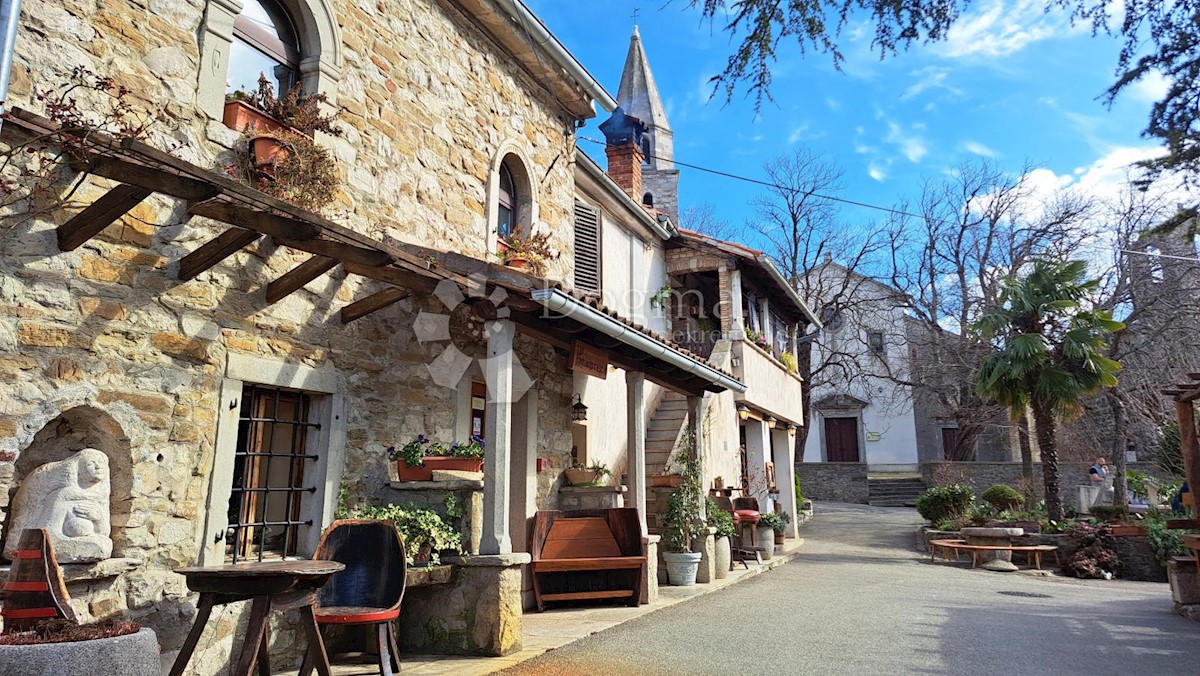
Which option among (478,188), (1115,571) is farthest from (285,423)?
(1115,571)

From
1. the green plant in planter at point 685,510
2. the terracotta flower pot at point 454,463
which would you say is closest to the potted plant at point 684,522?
the green plant in planter at point 685,510

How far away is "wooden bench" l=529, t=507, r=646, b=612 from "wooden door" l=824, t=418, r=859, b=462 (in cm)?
2437

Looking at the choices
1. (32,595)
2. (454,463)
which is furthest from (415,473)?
(32,595)

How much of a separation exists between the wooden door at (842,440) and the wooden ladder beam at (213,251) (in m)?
28.8

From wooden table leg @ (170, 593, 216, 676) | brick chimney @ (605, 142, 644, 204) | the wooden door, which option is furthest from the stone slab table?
the wooden door

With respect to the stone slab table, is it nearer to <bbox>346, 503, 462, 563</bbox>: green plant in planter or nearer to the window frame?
<bbox>346, 503, 462, 563</bbox>: green plant in planter

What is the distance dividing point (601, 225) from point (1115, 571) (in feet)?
32.3

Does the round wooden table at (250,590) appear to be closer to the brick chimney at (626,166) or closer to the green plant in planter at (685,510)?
the green plant in planter at (685,510)

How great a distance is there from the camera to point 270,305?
504 cm

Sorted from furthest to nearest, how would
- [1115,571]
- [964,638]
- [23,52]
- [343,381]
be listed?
[1115,571], [964,638], [343,381], [23,52]

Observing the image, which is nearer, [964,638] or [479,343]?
[964,638]

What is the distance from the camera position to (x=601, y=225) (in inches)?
432

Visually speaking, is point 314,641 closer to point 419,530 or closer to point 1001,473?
point 419,530

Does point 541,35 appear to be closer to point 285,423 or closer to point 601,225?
point 601,225
